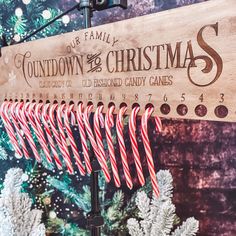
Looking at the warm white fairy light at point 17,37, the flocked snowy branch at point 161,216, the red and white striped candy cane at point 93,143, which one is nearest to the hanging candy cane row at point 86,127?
the red and white striped candy cane at point 93,143

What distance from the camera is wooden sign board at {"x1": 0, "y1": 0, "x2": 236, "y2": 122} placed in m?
0.60

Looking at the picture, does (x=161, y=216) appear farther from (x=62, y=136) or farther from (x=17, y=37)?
(x=17, y=37)

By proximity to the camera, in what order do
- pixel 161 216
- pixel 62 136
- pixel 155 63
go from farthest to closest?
pixel 161 216
pixel 62 136
pixel 155 63

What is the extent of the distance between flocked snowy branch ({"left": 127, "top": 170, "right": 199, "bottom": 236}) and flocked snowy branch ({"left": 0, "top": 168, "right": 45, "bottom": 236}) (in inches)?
17.3

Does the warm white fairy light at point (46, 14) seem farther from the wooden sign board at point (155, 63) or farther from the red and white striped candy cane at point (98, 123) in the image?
the red and white striped candy cane at point (98, 123)

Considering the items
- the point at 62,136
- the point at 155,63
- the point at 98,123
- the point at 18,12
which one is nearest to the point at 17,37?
the point at 18,12

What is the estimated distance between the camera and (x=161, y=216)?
40.6 inches

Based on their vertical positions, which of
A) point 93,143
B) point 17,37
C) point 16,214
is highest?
point 17,37

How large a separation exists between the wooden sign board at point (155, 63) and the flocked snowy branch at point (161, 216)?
46 cm

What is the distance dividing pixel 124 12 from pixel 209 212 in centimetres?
83

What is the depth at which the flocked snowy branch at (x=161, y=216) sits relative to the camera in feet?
3.38

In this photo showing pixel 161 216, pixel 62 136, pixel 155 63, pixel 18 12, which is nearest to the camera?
pixel 155 63

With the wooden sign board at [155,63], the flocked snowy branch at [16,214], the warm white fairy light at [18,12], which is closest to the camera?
the wooden sign board at [155,63]

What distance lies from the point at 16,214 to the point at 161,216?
2.07 feet
